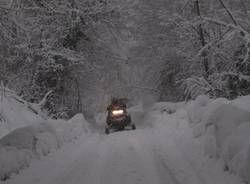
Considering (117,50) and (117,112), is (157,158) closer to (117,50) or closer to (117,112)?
(117,112)

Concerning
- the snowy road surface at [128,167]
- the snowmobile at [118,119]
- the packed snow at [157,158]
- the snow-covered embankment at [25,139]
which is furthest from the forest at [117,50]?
the snowy road surface at [128,167]

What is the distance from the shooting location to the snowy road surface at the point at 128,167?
7.93m

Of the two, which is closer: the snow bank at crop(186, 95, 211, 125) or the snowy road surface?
the snowy road surface

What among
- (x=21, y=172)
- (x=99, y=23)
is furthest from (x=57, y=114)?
(x=21, y=172)

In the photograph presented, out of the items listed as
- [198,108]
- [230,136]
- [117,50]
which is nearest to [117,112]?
[117,50]

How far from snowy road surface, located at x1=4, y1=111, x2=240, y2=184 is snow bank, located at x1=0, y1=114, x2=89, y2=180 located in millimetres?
284

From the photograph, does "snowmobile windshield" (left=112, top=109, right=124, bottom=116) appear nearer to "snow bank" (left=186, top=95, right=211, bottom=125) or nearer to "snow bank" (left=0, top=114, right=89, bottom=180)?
"snow bank" (left=0, top=114, right=89, bottom=180)

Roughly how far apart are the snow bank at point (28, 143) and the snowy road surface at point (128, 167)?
0.93 ft

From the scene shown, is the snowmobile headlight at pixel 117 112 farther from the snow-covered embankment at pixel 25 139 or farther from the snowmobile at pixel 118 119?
the snow-covered embankment at pixel 25 139

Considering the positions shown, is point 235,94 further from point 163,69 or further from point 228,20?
point 163,69

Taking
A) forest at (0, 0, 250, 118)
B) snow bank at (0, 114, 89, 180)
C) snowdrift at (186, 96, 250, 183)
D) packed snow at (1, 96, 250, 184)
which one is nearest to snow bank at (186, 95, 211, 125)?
packed snow at (1, 96, 250, 184)

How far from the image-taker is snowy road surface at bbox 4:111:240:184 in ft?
26.0

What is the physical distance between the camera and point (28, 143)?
11.7 metres

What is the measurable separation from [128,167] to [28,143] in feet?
12.6
